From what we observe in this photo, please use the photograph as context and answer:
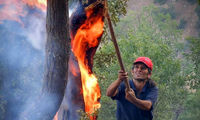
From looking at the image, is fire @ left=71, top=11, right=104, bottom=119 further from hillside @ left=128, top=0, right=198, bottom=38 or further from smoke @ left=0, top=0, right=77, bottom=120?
hillside @ left=128, top=0, right=198, bottom=38

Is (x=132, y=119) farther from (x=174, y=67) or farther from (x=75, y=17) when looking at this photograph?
(x=174, y=67)

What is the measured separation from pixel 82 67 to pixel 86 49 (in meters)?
0.41

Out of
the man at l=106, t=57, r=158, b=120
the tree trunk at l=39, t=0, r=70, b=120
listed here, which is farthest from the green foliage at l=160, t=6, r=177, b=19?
the tree trunk at l=39, t=0, r=70, b=120

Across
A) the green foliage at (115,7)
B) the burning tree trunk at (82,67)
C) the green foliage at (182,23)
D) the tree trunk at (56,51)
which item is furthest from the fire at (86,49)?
the green foliage at (182,23)

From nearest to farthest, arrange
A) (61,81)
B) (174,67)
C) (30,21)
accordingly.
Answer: (61,81) < (30,21) < (174,67)

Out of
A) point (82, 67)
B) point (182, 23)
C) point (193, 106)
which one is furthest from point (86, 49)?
point (182, 23)

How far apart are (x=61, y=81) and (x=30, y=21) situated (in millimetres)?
2421

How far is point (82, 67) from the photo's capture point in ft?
22.2

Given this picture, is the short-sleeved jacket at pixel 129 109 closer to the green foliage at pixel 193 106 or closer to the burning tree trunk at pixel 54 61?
the burning tree trunk at pixel 54 61

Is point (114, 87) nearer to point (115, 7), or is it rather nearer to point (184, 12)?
point (115, 7)

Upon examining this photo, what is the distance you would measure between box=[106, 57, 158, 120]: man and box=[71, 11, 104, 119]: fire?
67 cm

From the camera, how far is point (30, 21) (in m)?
7.38

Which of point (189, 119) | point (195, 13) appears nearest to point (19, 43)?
point (189, 119)

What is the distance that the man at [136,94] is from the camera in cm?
610
